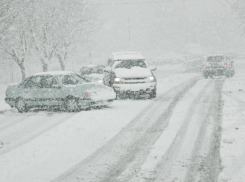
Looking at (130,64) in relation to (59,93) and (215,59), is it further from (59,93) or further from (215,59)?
(215,59)

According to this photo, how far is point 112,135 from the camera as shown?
1019 cm

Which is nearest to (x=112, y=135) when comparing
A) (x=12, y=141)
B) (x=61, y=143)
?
(x=61, y=143)

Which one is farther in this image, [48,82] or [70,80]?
[70,80]

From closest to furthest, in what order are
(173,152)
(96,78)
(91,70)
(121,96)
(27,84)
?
(173,152) < (27,84) < (121,96) < (96,78) < (91,70)

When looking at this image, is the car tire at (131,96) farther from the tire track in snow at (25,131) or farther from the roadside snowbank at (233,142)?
the tire track in snow at (25,131)

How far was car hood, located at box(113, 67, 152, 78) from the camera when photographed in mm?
17141

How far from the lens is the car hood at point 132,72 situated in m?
17.1

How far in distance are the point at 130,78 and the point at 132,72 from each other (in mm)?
369

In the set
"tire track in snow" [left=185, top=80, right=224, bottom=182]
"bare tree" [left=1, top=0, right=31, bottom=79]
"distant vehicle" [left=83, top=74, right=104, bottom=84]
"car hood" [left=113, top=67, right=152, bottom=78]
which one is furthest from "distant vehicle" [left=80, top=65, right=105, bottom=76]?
"tire track in snow" [left=185, top=80, right=224, bottom=182]

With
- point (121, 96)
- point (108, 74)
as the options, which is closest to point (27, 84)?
point (108, 74)

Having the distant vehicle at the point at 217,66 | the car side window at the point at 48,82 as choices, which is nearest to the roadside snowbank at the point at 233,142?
the car side window at the point at 48,82

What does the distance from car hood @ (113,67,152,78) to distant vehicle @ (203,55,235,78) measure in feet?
34.8

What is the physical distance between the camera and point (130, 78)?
17094mm

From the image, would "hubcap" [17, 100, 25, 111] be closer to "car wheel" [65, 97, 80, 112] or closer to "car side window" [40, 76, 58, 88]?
"car side window" [40, 76, 58, 88]
